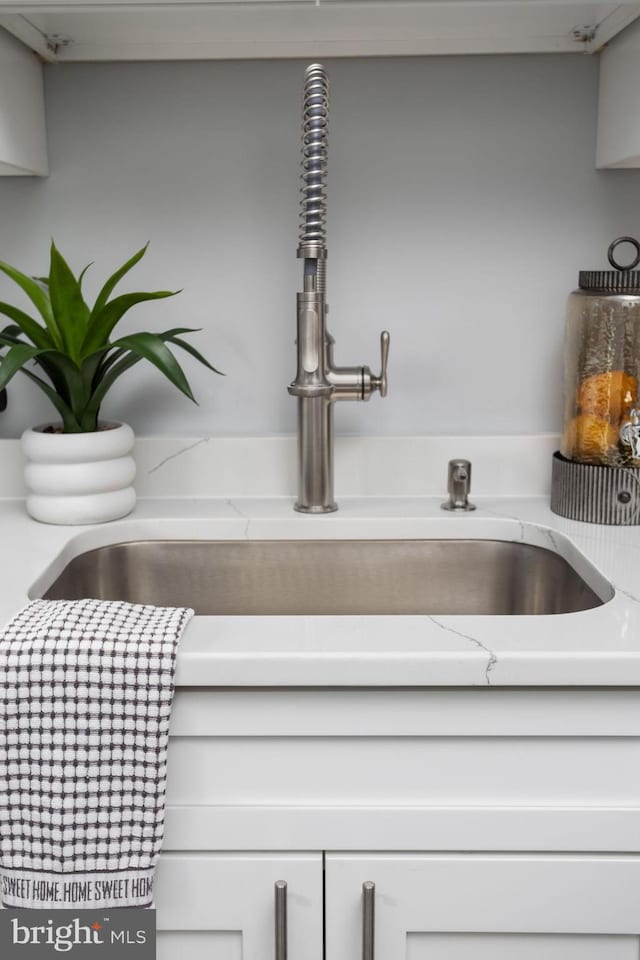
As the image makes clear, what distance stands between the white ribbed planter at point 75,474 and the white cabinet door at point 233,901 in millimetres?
517

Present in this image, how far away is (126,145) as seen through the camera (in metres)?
1.38

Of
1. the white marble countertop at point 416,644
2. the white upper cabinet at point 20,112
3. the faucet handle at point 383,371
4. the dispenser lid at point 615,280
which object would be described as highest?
the white upper cabinet at point 20,112

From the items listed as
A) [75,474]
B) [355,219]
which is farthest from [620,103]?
[75,474]

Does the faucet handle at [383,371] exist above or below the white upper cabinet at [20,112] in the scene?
below

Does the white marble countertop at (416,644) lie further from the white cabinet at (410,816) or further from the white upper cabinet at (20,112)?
the white upper cabinet at (20,112)

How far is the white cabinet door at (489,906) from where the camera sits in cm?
91

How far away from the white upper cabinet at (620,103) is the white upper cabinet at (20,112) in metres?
0.82

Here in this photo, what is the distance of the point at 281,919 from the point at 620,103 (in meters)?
1.11

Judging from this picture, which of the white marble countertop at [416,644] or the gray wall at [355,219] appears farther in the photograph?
the gray wall at [355,219]

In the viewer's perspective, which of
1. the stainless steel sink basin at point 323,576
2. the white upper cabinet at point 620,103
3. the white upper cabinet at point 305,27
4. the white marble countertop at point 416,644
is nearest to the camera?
the white marble countertop at point 416,644

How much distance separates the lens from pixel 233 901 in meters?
0.92

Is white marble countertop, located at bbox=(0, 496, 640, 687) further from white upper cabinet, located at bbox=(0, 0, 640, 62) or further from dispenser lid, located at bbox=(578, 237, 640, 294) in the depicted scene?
white upper cabinet, located at bbox=(0, 0, 640, 62)

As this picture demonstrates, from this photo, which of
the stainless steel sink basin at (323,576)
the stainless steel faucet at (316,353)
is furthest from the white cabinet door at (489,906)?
the stainless steel faucet at (316,353)

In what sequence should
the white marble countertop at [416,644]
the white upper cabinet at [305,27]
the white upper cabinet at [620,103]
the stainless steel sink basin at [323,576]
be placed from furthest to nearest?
the stainless steel sink basin at [323,576] < the white upper cabinet at [620,103] < the white upper cabinet at [305,27] < the white marble countertop at [416,644]
